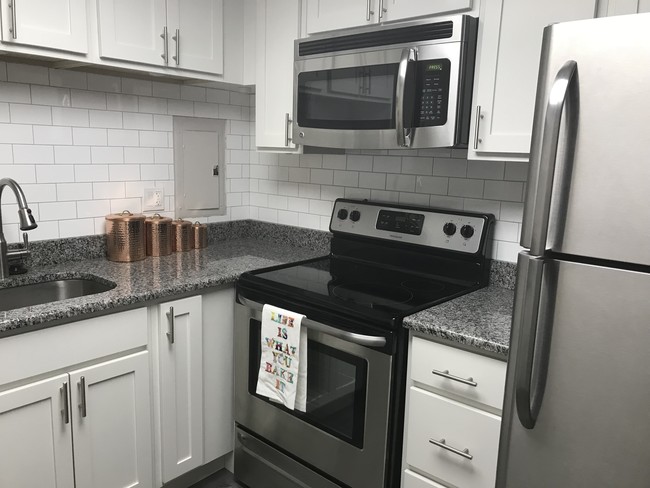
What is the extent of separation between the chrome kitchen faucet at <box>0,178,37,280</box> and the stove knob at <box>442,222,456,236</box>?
1458 mm

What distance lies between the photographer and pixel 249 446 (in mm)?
2174

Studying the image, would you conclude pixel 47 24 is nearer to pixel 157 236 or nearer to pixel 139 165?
pixel 139 165

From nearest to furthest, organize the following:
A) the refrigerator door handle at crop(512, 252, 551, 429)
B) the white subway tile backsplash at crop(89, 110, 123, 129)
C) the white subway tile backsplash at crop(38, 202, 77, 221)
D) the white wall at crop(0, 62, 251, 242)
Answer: the refrigerator door handle at crop(512, 252, 551, 429)
the white wall at crop(0, 62, 251, 242)
the white subway tile backsplash at crop(38, 202, 77, 221)
the white subway tile backsplash at crop(89, 110, 123, 129)

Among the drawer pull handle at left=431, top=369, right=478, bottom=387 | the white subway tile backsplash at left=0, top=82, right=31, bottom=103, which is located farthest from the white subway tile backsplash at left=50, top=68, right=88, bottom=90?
the drawer pull handle at left=431, top=369, right=478, bottom=387

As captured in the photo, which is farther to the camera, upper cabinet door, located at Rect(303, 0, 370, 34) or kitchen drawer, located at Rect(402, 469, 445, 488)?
upper cabinet door, located at Rect(303, 0, 370, 34)

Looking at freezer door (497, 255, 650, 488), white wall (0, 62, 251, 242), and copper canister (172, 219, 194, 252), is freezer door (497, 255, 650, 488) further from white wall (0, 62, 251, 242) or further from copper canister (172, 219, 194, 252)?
white wall (0, 62, 251, 242)

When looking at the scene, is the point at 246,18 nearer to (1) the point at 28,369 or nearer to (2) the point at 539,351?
(1) the point at 28,369

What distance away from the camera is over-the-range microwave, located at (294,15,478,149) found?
66.9 inches

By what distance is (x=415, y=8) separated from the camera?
180 cm

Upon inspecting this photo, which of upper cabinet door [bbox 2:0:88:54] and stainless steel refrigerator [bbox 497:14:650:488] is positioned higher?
upper cabinet door [bbox 2:0:88:54]

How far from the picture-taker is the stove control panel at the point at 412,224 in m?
1.99

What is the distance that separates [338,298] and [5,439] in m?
1.08

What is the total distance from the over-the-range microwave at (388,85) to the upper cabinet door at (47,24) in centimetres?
80

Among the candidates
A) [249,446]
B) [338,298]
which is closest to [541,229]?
[338,298]
